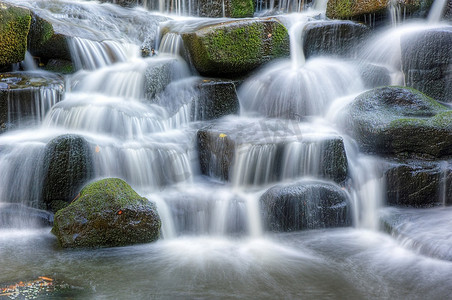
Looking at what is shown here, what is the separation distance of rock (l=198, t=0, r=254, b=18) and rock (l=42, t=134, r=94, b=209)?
8.31m

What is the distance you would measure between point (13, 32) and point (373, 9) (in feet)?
23.5

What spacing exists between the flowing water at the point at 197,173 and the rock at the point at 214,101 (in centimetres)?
19

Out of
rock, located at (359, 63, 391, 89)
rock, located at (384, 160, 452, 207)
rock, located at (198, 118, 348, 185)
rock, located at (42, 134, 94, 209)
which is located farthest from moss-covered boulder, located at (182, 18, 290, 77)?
rock, located at (384, 160, 452, 207)

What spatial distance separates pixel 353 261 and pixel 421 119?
8.99ft

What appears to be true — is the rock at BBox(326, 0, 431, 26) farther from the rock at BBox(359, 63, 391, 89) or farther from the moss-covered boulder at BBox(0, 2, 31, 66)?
the moss-covered boulder at BBox(0, 2, 31, 66)

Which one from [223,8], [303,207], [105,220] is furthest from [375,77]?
[223,8]

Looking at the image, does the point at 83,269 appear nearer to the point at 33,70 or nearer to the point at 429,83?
the point at 33,70

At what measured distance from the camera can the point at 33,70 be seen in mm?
8156

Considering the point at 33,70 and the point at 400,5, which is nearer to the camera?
the point at 33,70

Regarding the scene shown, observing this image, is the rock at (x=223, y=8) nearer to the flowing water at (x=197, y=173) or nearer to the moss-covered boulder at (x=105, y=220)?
the flowing water at (x=197, y=173)

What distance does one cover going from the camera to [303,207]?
5430mm

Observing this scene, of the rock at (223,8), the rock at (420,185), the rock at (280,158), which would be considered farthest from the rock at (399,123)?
the rock at (223,8)

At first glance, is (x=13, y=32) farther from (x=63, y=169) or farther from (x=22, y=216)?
(x=22, y=216)

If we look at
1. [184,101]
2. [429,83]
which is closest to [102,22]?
[184,101]
